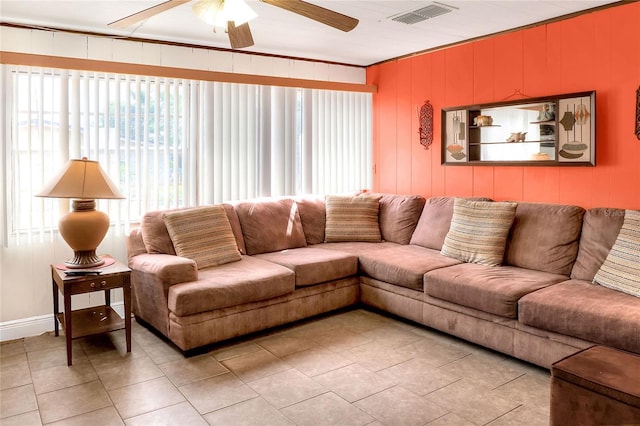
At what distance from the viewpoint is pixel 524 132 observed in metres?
4.14

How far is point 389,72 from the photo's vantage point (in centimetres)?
537

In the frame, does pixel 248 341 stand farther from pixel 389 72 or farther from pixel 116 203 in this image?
pixel 389 72

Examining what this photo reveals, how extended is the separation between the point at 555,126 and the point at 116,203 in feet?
11.6

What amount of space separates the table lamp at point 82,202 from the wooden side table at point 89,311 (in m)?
0.17

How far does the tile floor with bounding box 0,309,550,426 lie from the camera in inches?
101

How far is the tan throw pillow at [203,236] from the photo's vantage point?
388 cm

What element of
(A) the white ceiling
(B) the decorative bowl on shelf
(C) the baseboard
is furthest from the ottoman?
(C) the baseboard

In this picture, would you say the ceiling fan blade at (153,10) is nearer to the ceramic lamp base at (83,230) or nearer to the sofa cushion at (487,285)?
the ceramic lamp base at (83,230)

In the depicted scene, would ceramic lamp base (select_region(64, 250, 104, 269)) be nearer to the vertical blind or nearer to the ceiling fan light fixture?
the vertical blind

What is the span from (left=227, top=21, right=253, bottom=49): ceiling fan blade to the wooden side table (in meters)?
1.70

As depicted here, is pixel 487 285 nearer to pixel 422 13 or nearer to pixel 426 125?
pixel 422 13

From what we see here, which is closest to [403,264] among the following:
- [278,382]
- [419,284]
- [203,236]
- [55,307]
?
[419,284]

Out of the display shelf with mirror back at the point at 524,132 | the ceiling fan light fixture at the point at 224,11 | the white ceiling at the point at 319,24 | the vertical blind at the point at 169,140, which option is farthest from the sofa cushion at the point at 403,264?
the ceiling fan light fixture at the point at 224,11

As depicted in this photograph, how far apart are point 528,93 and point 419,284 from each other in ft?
5.97
